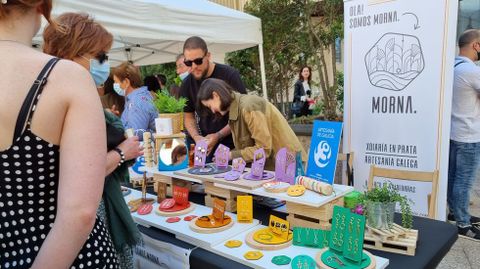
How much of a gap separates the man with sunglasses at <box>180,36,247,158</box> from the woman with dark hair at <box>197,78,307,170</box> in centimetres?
16

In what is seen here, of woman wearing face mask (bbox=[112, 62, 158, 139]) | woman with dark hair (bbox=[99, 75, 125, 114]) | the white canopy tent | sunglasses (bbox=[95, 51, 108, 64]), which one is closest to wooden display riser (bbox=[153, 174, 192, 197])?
woman wearing face mask (bbox=[112, 62, 158, 139])

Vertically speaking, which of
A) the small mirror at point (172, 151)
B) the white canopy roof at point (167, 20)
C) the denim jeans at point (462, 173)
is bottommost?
the denim jeans at point (462, 173)

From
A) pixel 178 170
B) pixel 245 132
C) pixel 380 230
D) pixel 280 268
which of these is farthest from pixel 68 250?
pixel 245 132

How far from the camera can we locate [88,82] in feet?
2.39

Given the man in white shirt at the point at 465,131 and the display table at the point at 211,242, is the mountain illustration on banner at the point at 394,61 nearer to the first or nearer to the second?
the man in white shirt at the point at 465,131

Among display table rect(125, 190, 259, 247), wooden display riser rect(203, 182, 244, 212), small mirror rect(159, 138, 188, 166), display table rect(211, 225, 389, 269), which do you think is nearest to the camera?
display table rect(211, 225, 389, 269)

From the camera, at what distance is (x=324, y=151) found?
1.56 metres

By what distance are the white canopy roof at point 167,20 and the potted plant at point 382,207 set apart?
8.28 ft

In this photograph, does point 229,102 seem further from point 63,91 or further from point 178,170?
point 63,91

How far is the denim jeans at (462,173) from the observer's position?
9.49ft

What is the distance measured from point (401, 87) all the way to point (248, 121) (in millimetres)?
1275

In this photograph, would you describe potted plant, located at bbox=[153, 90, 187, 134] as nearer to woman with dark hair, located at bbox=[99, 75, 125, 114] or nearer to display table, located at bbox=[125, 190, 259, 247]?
display table, located at bbox=[125, 190, 259, 247]

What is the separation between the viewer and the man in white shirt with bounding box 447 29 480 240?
2812 mm

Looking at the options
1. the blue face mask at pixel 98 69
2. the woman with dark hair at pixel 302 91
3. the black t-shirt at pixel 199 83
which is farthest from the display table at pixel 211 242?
the woman with dark hair at pixel 302 91
